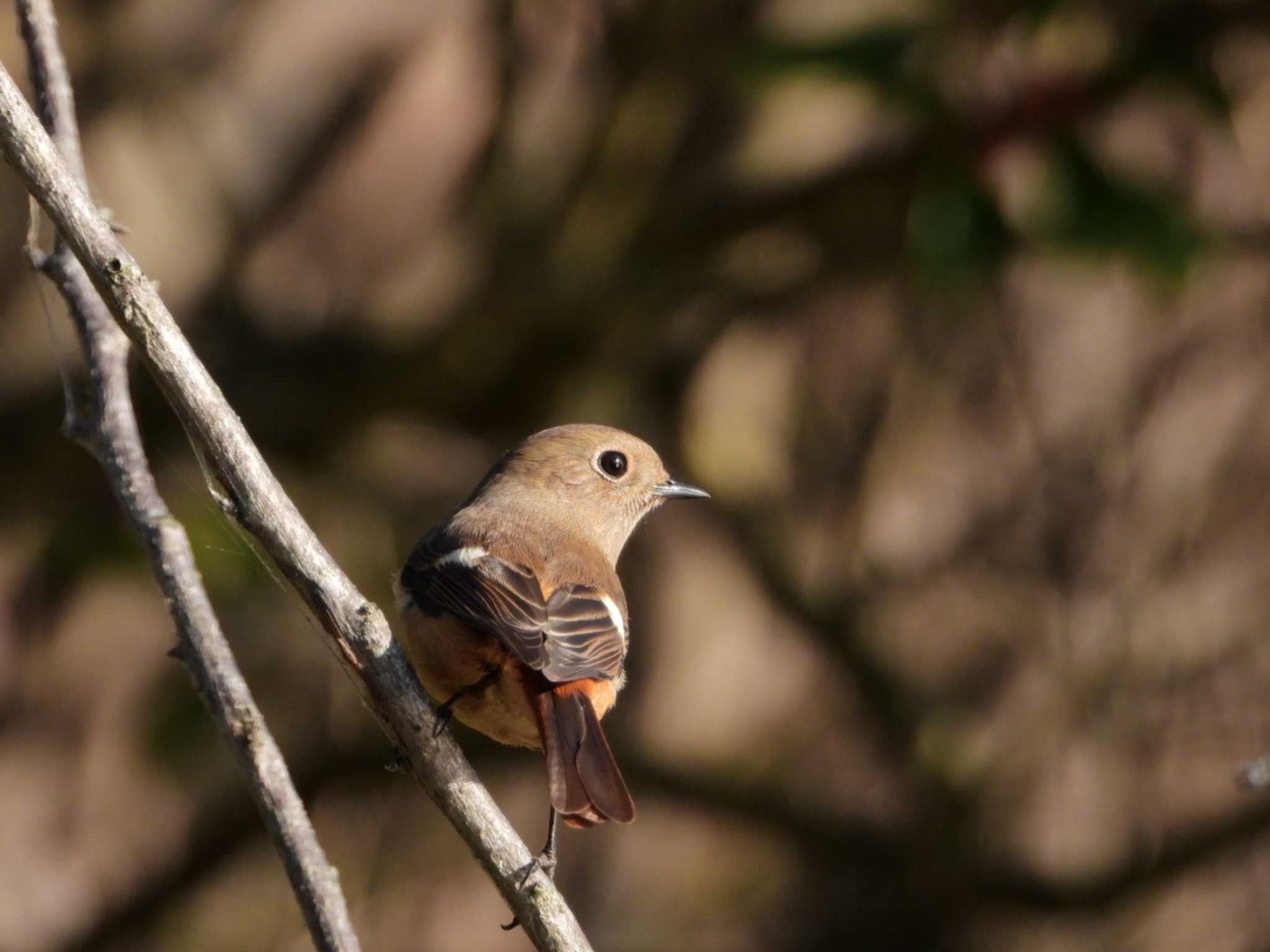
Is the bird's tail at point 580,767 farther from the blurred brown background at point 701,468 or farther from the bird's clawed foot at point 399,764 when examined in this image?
the blurred brown background at point 701,468

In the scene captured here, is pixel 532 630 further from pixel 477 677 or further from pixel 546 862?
pixel 546 862

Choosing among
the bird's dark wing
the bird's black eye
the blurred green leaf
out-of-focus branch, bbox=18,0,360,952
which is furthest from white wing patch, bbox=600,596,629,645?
the blurred green leaf

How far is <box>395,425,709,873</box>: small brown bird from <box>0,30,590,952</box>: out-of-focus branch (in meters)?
0.24

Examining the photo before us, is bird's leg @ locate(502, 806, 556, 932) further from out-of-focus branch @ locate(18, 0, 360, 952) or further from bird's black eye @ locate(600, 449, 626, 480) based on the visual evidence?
bird's black eye @ locate(600, 449, 626, 480)

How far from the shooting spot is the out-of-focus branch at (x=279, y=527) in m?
2.06

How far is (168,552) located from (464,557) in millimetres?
1132

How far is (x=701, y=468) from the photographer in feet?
19.5

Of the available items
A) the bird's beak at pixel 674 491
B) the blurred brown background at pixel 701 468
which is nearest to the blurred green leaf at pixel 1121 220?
the blurred brown background at pixel 701 468

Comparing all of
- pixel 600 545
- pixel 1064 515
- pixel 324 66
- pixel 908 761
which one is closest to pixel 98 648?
pixel 324 66

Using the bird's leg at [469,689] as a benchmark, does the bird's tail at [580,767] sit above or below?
below

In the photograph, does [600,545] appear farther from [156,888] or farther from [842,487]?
[156,888]

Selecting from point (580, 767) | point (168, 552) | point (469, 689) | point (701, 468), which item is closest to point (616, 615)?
point (469, 689)

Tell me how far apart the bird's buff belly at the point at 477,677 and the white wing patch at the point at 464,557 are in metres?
0.17

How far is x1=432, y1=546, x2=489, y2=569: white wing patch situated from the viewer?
3.12 metres
